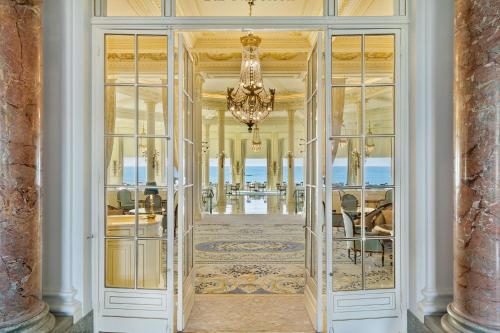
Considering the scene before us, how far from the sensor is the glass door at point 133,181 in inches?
129

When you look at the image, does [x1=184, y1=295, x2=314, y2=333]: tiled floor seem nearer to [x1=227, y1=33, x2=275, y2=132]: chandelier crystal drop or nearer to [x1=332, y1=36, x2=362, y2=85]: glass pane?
[x1=332, y1=36, x2=362, y2=85]: glass pane

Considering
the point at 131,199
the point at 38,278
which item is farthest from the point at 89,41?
the point at 38,278

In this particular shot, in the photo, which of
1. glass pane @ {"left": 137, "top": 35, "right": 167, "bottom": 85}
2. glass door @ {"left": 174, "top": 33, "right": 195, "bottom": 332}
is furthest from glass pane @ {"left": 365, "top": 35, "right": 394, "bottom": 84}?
glass pane @ {"left": 137, "top": 35, "right": 167, "bottom": 85}

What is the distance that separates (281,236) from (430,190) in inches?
217

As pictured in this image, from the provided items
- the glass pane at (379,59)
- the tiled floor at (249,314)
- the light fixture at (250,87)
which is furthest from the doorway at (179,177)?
the light fixture at (250,87)

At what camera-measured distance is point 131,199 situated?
131 inches

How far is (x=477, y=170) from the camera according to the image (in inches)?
92.1

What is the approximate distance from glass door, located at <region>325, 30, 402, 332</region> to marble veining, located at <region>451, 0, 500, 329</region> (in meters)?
0.75

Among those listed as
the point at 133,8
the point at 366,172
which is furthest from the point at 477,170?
the point at 133,8

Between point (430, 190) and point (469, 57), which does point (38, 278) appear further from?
point (469, 57)

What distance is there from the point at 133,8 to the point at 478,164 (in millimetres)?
3046

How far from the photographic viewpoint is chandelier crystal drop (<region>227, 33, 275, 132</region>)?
19.6 feet

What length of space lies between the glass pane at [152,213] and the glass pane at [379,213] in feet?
6.07

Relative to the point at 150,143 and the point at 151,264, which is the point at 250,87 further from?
the point at 151,264
